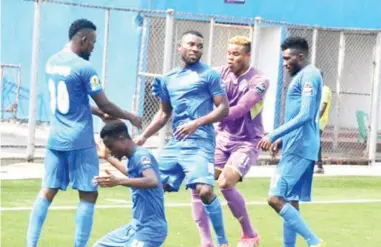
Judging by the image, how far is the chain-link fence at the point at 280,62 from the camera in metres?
22.7

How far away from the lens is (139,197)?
8.96m

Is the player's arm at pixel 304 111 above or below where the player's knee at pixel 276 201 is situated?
above

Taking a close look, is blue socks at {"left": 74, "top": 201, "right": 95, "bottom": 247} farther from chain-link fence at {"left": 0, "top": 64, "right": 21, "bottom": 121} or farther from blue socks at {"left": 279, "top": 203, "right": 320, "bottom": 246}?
chain-link fence at {"left": 0, "top": 64, "right": 21, "bottom": 121}

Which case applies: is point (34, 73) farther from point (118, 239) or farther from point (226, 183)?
point (118, 239)

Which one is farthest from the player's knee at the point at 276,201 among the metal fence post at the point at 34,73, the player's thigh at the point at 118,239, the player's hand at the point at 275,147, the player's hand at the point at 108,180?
the metal fence post at the point at 34,73

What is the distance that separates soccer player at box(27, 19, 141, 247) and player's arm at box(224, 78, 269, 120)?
1.37 meters

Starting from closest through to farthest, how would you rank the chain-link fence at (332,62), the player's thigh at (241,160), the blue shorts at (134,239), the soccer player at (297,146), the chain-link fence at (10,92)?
the blue shorts at (134,239), the soccer player at (297,146), the player's thigh at (241,160), the chain-link fence at (332,62), the chain-link fence at (10,92)

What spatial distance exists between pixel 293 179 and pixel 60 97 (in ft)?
7.51

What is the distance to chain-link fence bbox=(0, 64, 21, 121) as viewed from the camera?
78.5ft

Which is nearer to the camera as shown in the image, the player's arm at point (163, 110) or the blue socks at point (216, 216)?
the blue socks at point (216, 216)

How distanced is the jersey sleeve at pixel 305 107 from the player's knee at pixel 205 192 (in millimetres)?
750

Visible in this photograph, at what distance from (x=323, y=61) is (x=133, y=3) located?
501 cm

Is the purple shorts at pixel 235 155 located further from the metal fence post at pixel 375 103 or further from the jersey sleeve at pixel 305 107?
the metal fence post at pixel 375 103

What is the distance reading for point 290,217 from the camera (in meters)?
10.8
